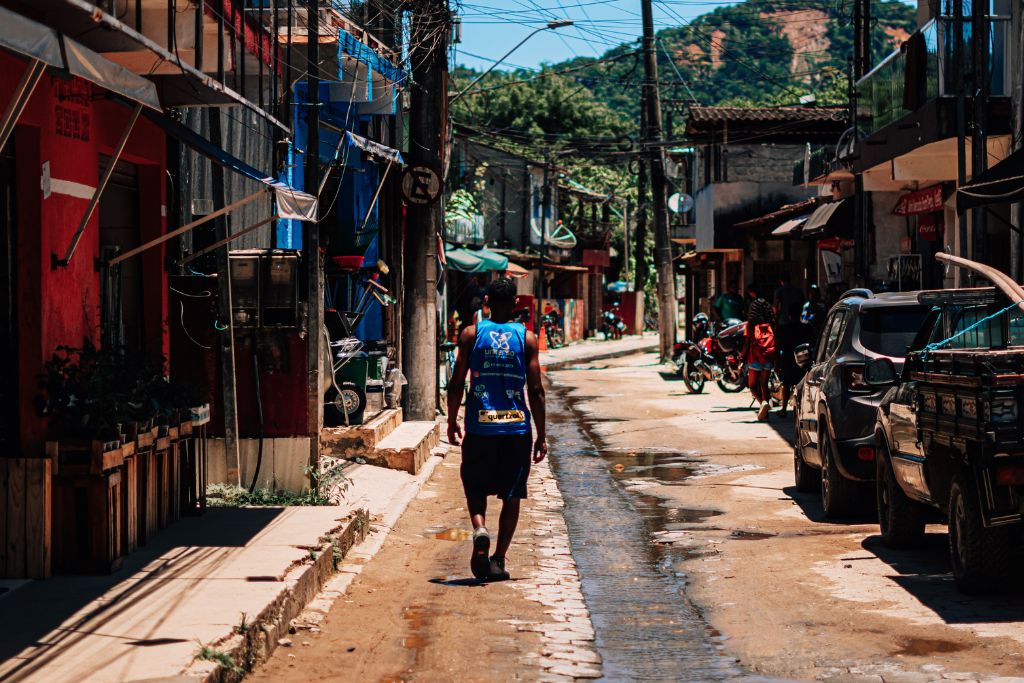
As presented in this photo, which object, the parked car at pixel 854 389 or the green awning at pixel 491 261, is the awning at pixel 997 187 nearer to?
the parked car at pixel 854 389

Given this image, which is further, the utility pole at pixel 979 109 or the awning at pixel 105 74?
the utility pole at pixel 979 109

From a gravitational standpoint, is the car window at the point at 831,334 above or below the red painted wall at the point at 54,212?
below

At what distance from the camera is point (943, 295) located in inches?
352

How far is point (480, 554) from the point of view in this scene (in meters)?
8.83

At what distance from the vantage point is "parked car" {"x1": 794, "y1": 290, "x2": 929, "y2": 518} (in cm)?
1095

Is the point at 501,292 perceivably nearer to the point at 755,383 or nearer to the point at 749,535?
the point at 749,535

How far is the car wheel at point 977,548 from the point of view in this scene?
774 cm

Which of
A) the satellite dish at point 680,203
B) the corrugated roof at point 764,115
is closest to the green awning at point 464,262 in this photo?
the corrugated roof at point 764,115

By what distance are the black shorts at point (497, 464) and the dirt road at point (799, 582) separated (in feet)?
2.85

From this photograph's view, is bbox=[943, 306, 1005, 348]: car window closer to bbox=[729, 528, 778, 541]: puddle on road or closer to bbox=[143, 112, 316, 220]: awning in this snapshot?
bbox=[729, 528, 778, 541]: puddle on road

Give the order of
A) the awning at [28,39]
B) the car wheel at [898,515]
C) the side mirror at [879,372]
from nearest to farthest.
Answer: the awning at [28,39]
the car wheel at [898,515]
the side mirror at [879,372]

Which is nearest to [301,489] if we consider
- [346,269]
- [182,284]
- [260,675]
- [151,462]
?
[182,284]

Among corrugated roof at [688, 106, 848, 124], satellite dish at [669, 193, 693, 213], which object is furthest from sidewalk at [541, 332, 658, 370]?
corrugated roof at [688, 106, 848, 124]

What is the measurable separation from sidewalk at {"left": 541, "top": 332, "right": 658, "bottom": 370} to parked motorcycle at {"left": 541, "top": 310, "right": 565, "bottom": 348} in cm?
40
